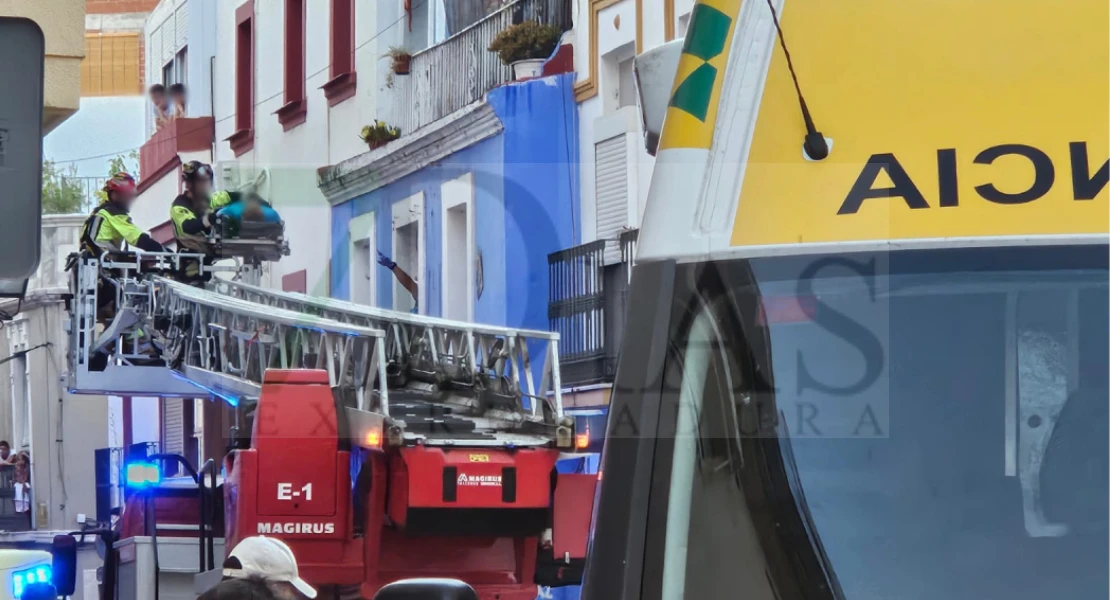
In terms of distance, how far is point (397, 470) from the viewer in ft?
34.9

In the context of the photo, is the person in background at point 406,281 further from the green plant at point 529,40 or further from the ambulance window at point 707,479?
the ambulance window at point 707,479

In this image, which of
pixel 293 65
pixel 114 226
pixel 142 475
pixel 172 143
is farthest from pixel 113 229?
pixel 172 143

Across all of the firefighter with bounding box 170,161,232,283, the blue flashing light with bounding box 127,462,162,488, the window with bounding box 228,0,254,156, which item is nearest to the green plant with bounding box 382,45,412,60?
the window with bounding box 228,0,254,156

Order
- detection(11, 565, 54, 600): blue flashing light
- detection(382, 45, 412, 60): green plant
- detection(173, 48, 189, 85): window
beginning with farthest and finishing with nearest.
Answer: detection(173, 48, 189, 85): window
detection(382, 45, 412, 60): green plant
detection(11, 565, 54, 600): blue flashing light

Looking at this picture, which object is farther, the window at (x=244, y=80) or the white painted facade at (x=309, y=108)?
the window at (x=244, y=80)

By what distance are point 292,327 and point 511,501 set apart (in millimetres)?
2816

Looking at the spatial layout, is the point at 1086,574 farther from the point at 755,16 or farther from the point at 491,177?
the point at 491,177

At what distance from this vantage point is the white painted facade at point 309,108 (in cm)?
2341

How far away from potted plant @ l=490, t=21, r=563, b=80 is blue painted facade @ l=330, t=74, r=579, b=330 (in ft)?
0.68

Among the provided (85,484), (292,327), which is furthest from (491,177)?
(85,484)

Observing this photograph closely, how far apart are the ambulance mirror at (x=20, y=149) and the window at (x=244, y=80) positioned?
2052 cm

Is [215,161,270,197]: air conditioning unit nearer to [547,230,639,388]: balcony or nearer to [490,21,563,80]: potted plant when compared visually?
[490,21,563,80]: potted plant

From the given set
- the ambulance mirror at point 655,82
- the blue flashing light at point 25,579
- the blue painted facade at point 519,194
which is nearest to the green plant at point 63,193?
the blue painted facade at point 519,194

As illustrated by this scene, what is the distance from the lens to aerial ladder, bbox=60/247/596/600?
1047 centimetres
